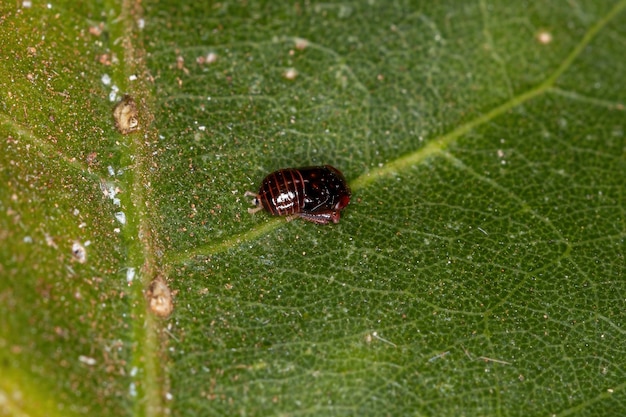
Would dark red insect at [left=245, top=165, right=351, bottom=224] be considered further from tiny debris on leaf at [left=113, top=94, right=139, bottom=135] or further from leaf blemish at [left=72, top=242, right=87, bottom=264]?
leaf blemish at [left=72, top=242, right=87, bottom=264]

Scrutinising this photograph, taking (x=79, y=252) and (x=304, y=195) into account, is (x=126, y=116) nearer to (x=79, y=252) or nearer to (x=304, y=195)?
(x=79, y=252)

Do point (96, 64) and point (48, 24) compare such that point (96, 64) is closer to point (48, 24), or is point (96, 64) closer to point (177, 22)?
point (48, 24)

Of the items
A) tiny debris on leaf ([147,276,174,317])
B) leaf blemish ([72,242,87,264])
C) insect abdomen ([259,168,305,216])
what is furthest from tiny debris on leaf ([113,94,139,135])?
tiny debris on leaf ([147,276,174,317])

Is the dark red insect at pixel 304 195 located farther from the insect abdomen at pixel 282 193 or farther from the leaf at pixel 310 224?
the leaf at pixel 310 224

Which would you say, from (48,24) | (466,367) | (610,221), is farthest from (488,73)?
(48,24)

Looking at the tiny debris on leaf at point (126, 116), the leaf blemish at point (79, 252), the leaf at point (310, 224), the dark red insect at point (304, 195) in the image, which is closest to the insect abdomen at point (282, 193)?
the dark red insect at point (304, 195)
